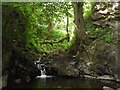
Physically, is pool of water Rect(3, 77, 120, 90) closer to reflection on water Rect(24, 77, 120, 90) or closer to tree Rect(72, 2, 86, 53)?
reflection on water Rect(24, 77, 120, 90)

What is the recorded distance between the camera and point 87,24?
17328 mm

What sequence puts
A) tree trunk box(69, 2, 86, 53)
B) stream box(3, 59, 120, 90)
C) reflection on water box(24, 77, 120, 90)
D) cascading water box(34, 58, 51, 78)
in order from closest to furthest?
stream box(3, 59, 120, 90)
reflection on water box(24, 77, 120, 90)
cascading water box(34, 58, 51, 78)
tree trunk box(69, 2, 86, 53)

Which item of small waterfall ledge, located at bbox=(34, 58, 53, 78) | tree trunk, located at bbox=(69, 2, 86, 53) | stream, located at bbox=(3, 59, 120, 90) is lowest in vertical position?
stream, located at bbox=(3, 59, 120, 90)

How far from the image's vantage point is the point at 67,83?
39.5 ft

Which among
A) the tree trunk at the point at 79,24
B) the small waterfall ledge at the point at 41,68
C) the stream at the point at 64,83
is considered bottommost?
the stream at the point at 64,83

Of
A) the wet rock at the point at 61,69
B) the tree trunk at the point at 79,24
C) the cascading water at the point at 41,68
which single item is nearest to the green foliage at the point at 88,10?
the tree trunk at the point at 79,24

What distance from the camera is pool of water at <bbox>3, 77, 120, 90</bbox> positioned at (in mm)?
11336

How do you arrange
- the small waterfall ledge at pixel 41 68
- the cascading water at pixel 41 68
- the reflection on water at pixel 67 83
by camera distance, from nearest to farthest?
the reflection on water at pixel 67 83, the small waterfall ledge at pixel 41 68, the cascading water at pixel 41 68

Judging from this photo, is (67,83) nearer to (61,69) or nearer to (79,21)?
(61,69)

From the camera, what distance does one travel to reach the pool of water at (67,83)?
446 inches

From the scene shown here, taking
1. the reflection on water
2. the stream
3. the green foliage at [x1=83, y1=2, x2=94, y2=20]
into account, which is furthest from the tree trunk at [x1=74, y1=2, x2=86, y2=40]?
the reflection on water

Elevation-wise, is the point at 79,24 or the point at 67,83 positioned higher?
the point at 79,24

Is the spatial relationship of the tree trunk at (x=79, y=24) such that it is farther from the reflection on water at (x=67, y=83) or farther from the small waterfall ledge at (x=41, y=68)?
the reflection on water at (x=67, y=83)

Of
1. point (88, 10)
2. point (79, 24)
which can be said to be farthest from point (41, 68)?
point (88, 10)
